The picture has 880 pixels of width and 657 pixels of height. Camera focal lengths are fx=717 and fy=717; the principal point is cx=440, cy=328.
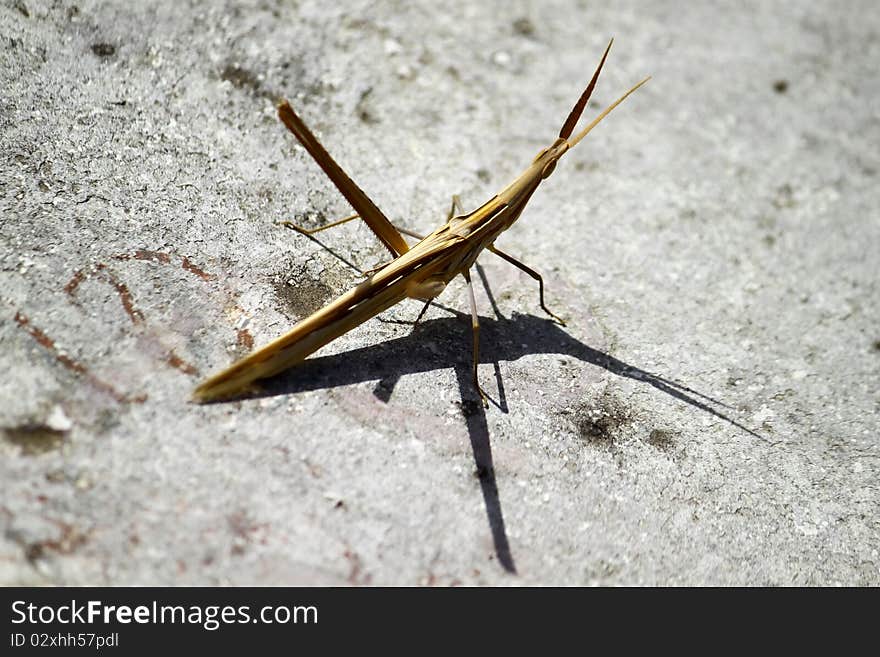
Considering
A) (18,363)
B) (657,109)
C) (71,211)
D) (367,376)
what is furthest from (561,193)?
(18,363)

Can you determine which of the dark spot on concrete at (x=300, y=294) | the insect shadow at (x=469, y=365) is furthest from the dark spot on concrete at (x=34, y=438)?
the dark spot on concrete at (x=300, y=294)

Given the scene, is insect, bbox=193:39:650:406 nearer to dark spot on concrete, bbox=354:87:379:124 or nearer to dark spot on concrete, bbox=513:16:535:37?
dark spot on concrete, bbox=354:87:379:124

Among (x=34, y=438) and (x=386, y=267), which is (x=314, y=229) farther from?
(x=34, y=438)

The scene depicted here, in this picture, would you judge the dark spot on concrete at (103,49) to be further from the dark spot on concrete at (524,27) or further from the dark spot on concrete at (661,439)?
the dark spot on concrete at (661,439)

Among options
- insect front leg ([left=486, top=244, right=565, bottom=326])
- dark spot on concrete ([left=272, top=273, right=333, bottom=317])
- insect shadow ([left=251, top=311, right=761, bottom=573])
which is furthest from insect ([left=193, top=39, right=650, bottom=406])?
dark spot on concrete ([left=272, top=273, right=333, bottom=317])

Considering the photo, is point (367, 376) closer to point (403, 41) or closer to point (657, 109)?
point (403, 41)
